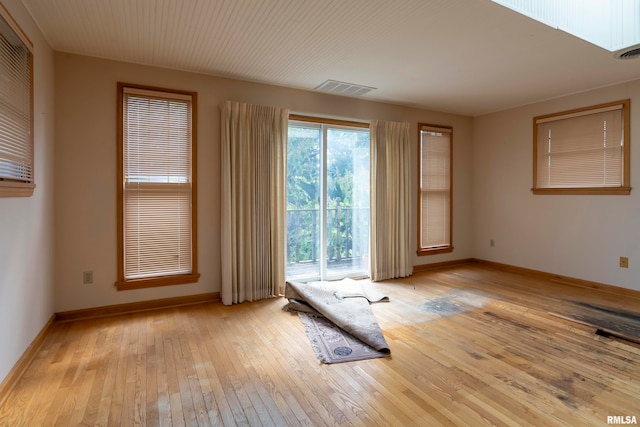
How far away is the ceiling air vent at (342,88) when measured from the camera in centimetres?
388

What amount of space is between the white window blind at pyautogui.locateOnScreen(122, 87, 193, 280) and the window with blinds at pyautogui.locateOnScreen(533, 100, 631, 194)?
4.69m

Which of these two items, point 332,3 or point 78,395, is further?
point 332,3

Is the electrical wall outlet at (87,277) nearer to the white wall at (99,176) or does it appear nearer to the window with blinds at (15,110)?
the white wall at (99,176)

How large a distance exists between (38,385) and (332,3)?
3.09m

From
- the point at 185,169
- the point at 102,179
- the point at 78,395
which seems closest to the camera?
the point at 78,395

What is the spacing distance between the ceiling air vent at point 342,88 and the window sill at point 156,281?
263cm

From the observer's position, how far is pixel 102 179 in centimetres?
315

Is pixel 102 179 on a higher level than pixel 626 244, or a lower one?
higher

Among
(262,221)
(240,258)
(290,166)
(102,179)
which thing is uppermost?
(290,166)

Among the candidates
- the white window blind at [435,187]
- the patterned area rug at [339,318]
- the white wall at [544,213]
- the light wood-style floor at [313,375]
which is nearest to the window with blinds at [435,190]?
the white window blind at [435,187]

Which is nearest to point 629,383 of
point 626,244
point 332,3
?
point 626,244

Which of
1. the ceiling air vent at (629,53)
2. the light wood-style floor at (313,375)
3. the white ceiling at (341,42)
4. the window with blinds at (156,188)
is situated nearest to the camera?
the light wood-style floor at (313,375)

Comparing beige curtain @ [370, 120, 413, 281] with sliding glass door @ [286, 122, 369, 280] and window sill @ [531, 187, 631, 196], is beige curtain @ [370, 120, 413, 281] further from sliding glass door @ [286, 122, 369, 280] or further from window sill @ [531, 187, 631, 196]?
window sill @ [531, 187, 631, 196]

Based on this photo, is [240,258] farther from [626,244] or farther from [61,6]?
[626,244]
